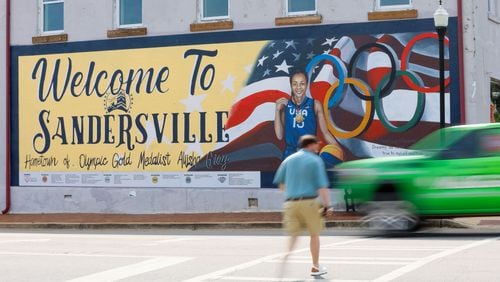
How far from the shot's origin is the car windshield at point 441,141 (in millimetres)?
14672

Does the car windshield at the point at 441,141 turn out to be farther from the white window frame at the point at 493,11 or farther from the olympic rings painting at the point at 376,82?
the white window frame at the point at 493,11

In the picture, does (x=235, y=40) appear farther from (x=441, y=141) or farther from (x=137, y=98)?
(x=441, y=141)

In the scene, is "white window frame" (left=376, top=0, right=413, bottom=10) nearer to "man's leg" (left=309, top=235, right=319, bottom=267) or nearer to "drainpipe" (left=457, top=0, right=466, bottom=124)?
"drainpipe" (left=457, top=0, right=466, bottom=124)

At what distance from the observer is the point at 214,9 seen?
71.5ft

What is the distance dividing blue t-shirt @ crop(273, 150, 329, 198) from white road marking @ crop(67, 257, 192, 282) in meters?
2.36

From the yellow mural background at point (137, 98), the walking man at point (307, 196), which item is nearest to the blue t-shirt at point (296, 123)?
the yellow mural background at point (137, 98)

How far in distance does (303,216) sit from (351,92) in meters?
11.1

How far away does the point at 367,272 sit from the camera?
10.0 meters

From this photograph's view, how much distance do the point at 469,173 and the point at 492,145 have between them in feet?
2.12

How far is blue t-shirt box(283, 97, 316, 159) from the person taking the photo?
67.4 ft

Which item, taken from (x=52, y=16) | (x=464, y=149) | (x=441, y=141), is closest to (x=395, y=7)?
(x=441, y=141)

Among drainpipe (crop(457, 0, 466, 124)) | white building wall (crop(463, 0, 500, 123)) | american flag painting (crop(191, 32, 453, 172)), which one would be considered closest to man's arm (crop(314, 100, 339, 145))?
american flag painting (crop(191, 32, 453, 172))

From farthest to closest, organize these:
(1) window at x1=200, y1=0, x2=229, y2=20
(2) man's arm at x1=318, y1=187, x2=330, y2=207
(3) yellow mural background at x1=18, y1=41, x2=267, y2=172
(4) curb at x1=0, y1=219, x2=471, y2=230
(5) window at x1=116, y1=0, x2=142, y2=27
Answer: (5) window at x1=116, y1=0, x2=142, y2=27 → (1) window at x1=200, y1=0, x2=229, y2=20 → (3) yellow mural background at x1=18, y1=41, x2=267, y2=172 → (4) curb at x1=0, y1=219, x2=471, y2=230 → (2) man's arm at x1=318, y1=187, x2=330, y2=207

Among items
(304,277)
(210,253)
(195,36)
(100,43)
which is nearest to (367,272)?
(304,277)
